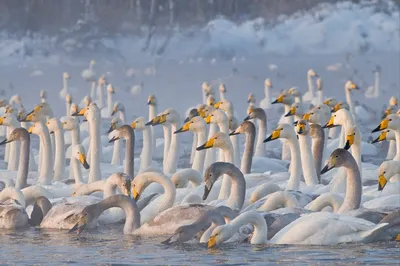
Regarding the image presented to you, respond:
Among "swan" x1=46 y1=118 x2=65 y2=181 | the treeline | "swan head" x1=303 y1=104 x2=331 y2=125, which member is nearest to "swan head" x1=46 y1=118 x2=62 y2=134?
"swan" x1=46 y1=118 x2=65 y2=181

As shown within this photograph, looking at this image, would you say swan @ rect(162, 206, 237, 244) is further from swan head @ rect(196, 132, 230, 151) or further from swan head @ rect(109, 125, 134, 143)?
swan head @ rect(109, 125, 134, 143)

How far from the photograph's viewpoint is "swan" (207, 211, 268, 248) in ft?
38.4

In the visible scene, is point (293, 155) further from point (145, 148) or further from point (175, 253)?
point (175, 253)

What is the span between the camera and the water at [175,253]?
35.9ft

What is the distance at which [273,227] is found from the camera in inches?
486

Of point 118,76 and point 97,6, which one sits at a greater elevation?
point 97,6

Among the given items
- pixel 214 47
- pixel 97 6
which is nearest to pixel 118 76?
pixel 214 47

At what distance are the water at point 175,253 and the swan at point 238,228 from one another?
87 millimetres

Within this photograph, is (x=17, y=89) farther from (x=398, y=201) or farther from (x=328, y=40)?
(x=398, y=201)

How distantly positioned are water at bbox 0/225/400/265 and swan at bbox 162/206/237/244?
8 cm

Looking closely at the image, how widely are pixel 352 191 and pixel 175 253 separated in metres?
2.07

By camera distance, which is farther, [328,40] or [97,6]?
[97,6]

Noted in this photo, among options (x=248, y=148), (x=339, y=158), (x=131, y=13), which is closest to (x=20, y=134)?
(x=248, y=148)

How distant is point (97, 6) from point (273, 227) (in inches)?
1431
